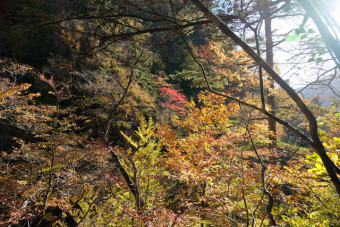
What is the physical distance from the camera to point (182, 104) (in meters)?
13.1

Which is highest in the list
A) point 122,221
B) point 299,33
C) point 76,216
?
point 299,33

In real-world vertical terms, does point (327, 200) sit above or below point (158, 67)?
below

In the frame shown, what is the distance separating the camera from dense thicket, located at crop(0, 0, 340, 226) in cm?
129

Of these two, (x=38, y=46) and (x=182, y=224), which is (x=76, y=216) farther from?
(x=38, y=46)

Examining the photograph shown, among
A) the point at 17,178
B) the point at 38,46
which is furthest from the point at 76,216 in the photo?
the point at 38,46

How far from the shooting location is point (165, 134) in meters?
6.79

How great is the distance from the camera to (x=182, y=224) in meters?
2.98

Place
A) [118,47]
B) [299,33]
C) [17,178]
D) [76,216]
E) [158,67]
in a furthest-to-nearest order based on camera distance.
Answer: [158,67] → [118,47] → [76,216] → [17,178] → [299,33]

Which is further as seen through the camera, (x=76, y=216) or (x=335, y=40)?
(x=76, y=216)

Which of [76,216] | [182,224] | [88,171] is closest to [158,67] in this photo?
[88,171]

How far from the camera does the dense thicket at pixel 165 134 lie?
1.29 metres

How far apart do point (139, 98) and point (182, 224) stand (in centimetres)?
806

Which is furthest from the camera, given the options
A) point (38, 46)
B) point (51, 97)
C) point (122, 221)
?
point (38, 46)

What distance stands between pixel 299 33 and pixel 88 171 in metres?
8.20
